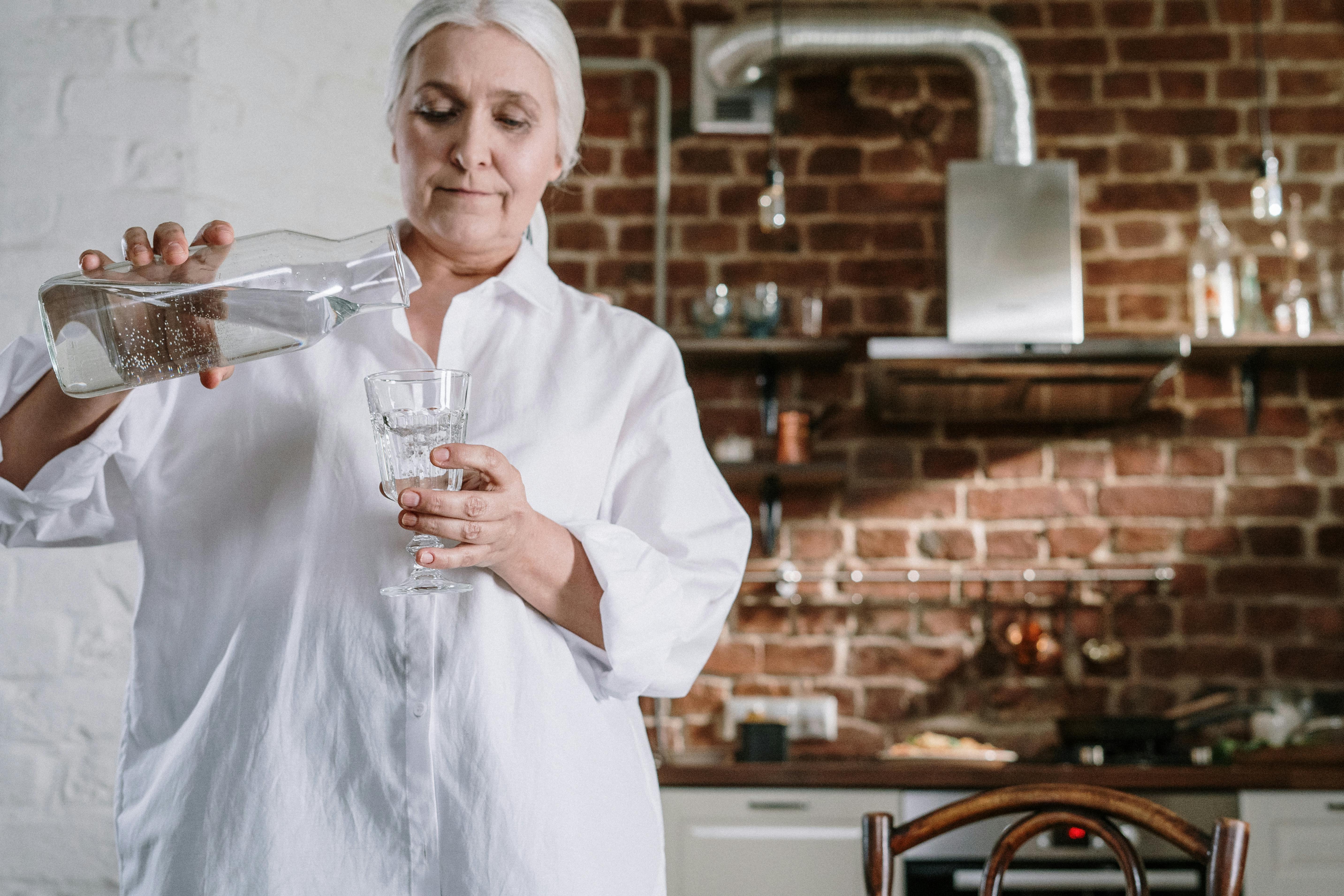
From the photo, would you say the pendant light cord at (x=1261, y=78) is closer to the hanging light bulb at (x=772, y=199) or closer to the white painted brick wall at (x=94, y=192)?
the hanging light bulb at (x=772, y=199)

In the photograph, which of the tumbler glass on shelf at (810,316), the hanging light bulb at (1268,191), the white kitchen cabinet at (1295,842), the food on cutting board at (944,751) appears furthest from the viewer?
the tumbler glass on shelf at (810,316)

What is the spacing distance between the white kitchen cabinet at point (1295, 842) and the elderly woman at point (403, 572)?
189cm

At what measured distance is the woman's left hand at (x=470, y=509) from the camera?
74 centimetres

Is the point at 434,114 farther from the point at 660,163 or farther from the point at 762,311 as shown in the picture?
the point at 660,163

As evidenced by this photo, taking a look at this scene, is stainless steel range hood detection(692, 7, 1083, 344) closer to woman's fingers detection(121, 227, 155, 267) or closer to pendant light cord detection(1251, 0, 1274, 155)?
pendant light cord detection(1251, 0, 1274, 155)

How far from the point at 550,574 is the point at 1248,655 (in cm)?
276

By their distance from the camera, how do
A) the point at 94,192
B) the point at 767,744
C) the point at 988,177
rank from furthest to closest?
1. the point at 988,177
2. the point at 767,744
3. the point at 94,192

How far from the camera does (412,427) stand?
2.68ft

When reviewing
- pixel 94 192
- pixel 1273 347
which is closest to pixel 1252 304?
pixel 1273 347

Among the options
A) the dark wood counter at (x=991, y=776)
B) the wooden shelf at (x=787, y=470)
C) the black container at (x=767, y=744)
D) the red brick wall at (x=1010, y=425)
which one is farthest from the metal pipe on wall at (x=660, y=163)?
the dark wood counter at (x=991, y=776)

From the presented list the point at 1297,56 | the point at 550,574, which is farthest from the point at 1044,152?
the point at 550,574

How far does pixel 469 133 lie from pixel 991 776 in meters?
1.90

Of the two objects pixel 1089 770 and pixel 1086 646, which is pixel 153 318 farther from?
pixel 1086 646

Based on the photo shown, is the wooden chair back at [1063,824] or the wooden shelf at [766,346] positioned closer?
the wooden chair back at [1063,824]
